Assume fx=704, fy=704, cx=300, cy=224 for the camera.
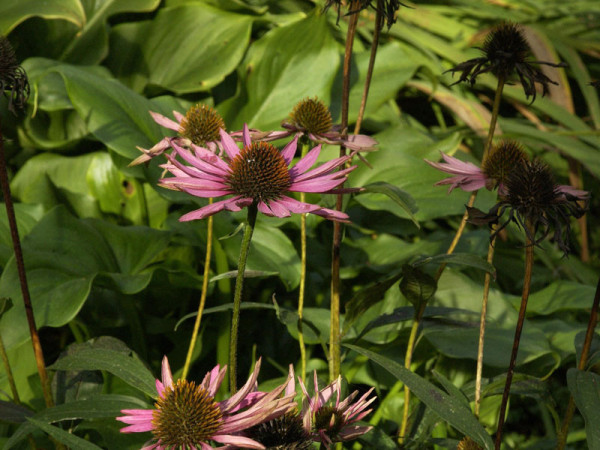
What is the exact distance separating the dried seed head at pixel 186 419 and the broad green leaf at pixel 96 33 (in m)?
1.43

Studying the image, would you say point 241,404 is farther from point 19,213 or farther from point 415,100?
point 415,100

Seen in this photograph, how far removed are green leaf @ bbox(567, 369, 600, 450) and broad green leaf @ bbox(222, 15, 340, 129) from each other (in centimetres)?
109

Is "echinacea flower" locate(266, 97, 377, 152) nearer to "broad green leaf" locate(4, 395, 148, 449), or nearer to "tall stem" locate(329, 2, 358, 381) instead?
"tall stem" locate(329, 2, 358, 381)

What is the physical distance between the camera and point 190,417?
0.61 meters

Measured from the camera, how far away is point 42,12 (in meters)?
1.64

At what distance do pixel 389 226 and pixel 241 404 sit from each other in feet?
3.63

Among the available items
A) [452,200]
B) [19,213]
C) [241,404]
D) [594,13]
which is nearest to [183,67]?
[19,213]

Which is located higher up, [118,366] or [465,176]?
[465,176]

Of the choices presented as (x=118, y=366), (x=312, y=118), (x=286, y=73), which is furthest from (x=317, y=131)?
(x=286, y=73)

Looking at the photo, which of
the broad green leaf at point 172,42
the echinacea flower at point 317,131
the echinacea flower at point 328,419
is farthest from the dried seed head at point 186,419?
the broad green leaf at point 172,42

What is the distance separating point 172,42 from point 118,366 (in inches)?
54.0

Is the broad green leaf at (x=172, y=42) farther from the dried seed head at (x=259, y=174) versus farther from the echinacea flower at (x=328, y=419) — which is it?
the echinacea flower at (x=328, y=419)

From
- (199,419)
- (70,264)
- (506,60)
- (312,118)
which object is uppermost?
(506,60)

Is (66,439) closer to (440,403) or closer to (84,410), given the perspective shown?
(84,410)
